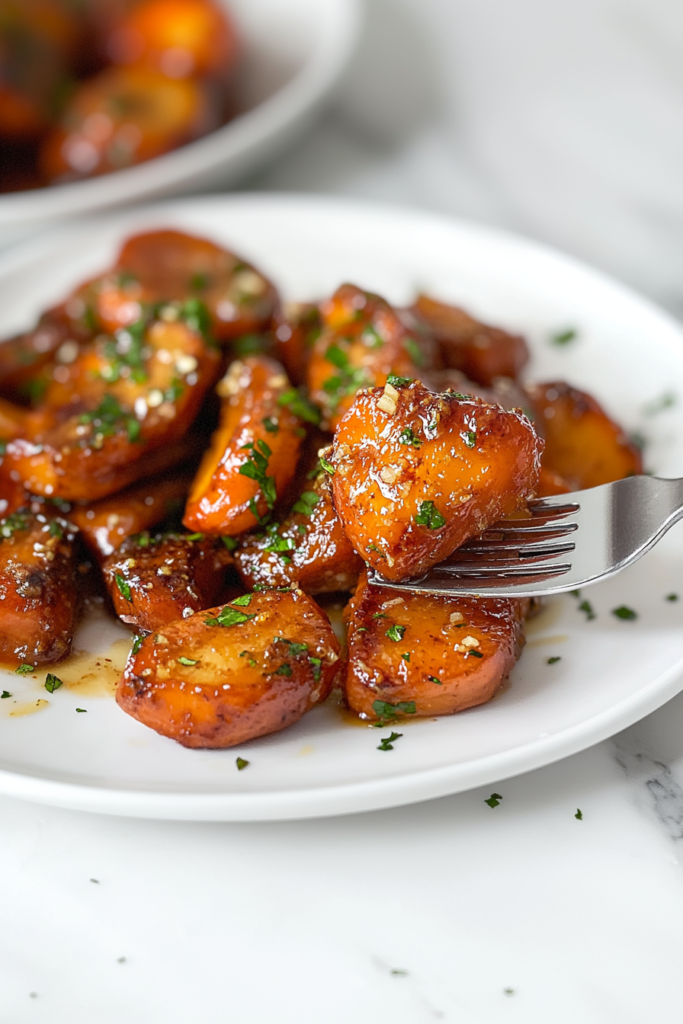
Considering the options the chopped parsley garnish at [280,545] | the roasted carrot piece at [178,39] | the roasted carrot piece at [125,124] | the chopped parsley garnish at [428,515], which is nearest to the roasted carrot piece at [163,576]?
the chopped parsley garnish at [280,545]

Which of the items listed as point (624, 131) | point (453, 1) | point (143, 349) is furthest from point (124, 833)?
point (453, 1)

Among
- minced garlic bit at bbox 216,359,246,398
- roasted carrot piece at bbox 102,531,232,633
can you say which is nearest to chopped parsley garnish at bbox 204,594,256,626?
roasted carrot piece at bbox 102,531,232,633

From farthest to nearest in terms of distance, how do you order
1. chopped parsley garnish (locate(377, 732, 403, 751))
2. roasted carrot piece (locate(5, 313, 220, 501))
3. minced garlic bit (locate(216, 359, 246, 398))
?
minced garlic bit (locate(216, 359, 246, 398)), roasted carrot piece (locate(5, 313, 220, 501)), chopped parsley garnish (locate(377, 732, 403, 751))

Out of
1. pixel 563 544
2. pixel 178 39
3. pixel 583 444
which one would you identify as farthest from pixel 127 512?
pixel 178 39

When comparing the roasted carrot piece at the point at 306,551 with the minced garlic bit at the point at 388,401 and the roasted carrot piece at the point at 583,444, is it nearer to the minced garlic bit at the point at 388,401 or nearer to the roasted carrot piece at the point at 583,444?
the minced garlic bit at the point at 388,401

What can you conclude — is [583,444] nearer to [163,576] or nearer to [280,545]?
[280,545]

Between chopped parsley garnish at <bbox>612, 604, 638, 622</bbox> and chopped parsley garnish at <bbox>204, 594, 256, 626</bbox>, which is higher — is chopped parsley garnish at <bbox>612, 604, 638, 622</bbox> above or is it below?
above

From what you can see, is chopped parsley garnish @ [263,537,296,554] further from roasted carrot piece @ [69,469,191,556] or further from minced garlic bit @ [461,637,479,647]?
minced garlic bit @ [461,637,479,647]
